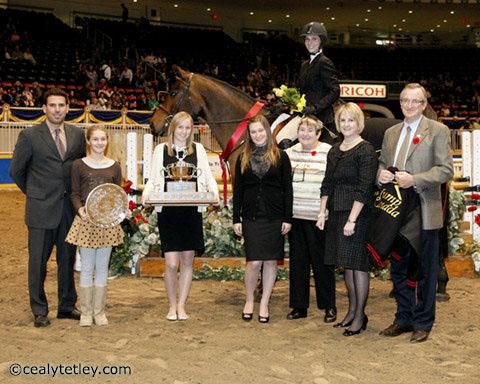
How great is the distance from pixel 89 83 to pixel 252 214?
16.0 meters

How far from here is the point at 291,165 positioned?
4.91 meters

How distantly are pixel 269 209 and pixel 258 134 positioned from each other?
614mm

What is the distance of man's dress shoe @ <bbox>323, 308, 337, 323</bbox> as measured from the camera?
480 cm

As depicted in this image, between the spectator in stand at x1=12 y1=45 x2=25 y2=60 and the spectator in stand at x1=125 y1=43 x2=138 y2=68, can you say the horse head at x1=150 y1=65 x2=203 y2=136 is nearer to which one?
the spectator in stand at x1=12 y1=45 x2=25 y2=60

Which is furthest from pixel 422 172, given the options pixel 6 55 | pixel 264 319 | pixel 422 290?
pixel 6 55

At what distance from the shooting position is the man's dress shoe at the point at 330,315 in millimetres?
4801

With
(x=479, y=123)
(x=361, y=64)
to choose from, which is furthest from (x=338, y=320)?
(x=361, y=64)

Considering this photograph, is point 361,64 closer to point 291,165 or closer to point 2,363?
point 291,165

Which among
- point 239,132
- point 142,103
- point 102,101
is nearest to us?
point 239,132

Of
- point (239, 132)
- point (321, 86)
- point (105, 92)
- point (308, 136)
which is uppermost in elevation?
point (105, 92)

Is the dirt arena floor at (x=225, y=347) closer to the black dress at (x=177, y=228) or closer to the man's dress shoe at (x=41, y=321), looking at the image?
the man's dress shoe at (x=41, y=321)

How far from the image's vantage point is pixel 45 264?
4.84 m

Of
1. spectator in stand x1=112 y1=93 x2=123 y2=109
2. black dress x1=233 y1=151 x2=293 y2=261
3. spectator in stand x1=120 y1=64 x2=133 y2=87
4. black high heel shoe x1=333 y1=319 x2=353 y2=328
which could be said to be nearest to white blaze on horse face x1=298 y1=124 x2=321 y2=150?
black dress x1=233 y1=151 x2=293 y2=261

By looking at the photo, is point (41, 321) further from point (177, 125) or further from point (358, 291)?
point (358, 291)
